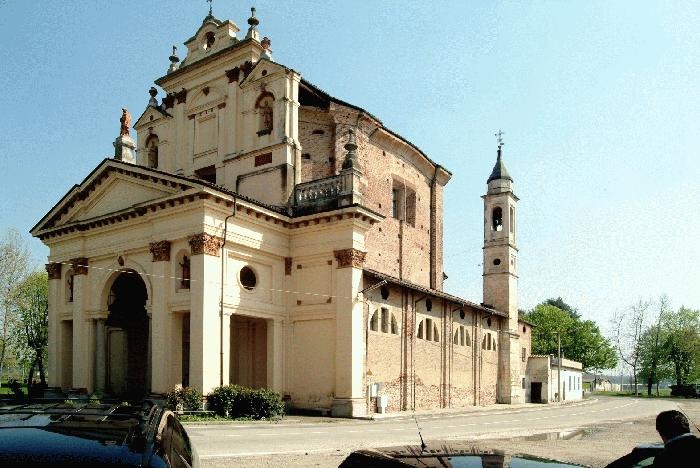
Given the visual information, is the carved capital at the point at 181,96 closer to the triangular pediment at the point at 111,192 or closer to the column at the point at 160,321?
the triangular pediment at the point at 111,192

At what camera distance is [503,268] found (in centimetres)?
4356

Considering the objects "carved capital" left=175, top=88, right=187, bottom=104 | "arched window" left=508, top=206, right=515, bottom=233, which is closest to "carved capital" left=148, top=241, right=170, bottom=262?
"carved capital" left=175, top=88, right=187, bottom=104

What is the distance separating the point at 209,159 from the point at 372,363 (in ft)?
39.4

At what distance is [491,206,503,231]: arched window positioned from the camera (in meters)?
45.3

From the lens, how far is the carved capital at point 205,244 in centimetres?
2206

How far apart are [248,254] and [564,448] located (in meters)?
13.3

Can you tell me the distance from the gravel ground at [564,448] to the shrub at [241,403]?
776 cm

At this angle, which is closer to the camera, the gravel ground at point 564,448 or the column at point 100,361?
the gravel ground at point 564,448

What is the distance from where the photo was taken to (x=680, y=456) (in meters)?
3.93

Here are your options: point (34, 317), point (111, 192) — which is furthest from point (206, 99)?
point (34, 317)

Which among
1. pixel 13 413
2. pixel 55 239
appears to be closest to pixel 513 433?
pixel 13 413

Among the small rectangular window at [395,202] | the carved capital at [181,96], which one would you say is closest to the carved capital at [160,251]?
the carved capital at [181,96]

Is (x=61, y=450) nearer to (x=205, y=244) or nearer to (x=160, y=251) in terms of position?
(x=205, y=244)

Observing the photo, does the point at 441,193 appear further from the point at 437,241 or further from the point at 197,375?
the point at 197,375
